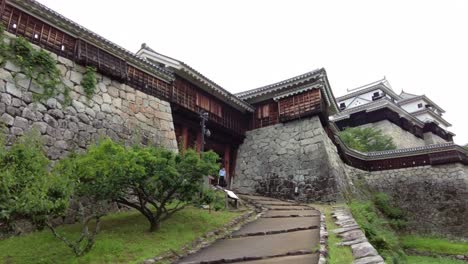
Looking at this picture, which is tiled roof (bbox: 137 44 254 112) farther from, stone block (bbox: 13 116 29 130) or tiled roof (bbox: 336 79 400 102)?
tiled roof (bbox: 336 79 400 102)

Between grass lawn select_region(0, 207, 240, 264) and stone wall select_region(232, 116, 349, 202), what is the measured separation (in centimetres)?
746

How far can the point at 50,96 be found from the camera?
30.7 feet

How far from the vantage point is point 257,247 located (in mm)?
6441

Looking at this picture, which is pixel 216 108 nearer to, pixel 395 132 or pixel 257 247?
pixel 257 247

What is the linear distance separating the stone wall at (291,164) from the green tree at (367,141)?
22.9 ft

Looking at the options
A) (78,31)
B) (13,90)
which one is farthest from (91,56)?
(13,90)

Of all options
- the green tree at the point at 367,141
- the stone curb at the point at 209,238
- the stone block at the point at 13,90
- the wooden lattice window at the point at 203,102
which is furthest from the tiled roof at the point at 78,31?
the green tree at the point at 367,141

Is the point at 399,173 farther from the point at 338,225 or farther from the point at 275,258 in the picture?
the point at 275,258

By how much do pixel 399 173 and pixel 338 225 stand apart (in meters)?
12.7

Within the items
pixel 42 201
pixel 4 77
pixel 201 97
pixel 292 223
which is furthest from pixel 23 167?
pixel 201 97

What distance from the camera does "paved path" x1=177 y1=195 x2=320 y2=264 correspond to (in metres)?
5.58

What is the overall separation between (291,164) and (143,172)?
36.5ft

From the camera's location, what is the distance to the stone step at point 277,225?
26.1 feet

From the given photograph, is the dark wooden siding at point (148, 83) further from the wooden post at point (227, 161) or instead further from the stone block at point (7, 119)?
the wooden post at point (227, 161)
